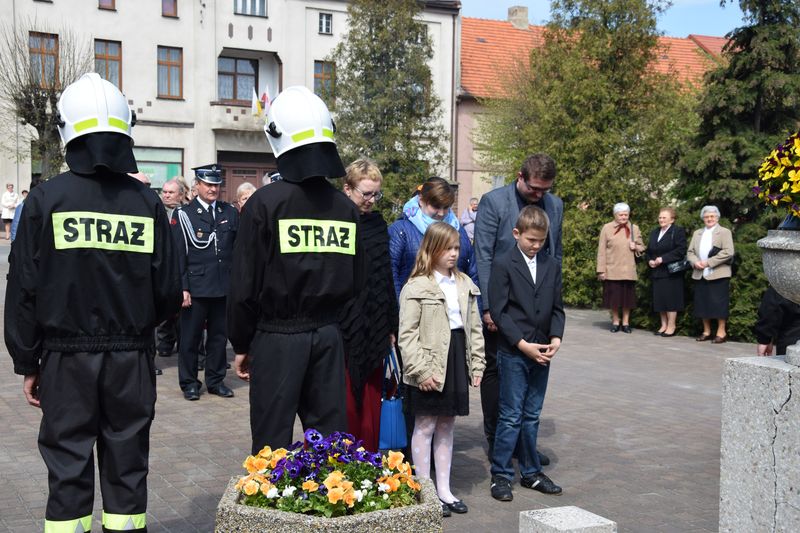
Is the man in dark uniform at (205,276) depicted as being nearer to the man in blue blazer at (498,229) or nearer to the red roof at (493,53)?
the man in blue blazer at (498,229)

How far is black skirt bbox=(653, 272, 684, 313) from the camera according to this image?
14750 millimetres

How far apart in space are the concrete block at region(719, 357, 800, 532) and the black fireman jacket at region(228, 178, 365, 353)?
1.91 meters

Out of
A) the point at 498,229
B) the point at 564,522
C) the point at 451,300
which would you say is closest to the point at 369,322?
the point at 451,300

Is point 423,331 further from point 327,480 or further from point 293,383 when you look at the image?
point 327,480

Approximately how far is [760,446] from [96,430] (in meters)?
2.97

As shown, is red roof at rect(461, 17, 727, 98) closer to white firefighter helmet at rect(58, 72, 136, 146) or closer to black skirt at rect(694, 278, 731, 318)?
black skirt at rect(694, 278, 731, 318)

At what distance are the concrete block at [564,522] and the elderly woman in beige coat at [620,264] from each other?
1148cm

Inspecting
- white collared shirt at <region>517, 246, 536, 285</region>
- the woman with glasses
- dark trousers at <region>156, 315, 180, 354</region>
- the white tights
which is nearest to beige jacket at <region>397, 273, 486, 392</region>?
the woman with glasses

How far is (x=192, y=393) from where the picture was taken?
30.2ft

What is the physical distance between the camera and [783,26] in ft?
48.1

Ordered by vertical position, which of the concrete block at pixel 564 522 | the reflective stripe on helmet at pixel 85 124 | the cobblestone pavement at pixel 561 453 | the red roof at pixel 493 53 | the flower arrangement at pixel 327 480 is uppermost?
the red roof at pixel 493 53

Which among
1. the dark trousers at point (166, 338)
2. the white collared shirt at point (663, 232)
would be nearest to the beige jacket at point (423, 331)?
the dark trousers at point (166, 338)

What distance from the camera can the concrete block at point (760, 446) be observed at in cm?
421

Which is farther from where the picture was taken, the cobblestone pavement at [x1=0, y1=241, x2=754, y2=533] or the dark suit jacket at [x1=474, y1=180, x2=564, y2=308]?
the dark suit jacket at [x1=474, y1=180, x2=564, y2=308]
